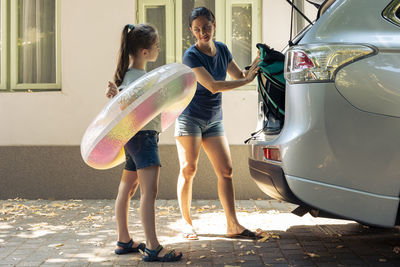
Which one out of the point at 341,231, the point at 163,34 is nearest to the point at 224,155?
the point at 341,231

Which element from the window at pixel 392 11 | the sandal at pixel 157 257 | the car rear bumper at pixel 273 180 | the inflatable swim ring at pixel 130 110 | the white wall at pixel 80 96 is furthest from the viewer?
the white wall at pixel 80 96

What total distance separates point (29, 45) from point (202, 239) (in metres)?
4.23

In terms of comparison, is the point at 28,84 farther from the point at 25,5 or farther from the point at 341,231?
the point at 341,231

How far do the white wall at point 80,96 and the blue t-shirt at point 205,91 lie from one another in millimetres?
2193

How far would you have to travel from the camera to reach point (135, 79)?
3.99m

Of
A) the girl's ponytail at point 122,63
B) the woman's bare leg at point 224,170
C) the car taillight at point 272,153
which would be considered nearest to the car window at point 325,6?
the car taillight at point 272,153

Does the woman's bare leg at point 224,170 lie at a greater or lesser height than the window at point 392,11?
lesser

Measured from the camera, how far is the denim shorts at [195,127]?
4.62m

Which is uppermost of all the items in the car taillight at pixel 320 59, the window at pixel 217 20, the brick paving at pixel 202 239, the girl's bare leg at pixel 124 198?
the window at pixel 217 20

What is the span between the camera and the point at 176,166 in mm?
6953

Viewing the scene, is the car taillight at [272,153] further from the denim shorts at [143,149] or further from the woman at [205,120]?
the woman at [205,120]

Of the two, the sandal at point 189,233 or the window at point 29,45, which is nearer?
the sandal at point 189,233

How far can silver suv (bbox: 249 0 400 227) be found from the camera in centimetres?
297

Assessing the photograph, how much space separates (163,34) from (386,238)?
4054 millimetres
